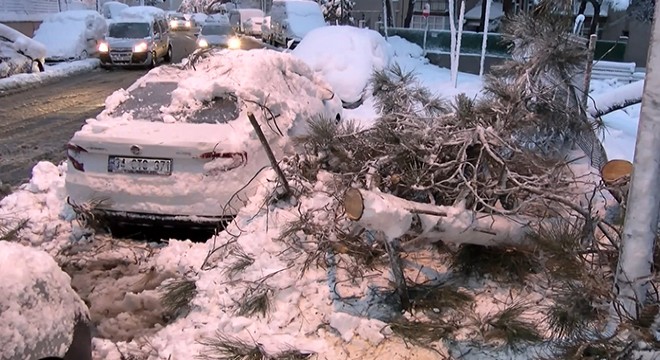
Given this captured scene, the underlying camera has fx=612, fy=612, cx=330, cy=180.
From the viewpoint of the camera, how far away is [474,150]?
168 inches

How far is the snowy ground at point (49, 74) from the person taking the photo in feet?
57.7

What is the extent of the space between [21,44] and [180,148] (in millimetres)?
17216

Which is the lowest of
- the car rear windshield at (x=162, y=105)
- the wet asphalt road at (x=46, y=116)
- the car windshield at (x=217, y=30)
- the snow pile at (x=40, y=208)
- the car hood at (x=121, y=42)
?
the wet asphalt road at (x=46, y=116)

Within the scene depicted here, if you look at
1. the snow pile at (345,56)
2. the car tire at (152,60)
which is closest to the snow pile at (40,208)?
the snow pile at (345,56)

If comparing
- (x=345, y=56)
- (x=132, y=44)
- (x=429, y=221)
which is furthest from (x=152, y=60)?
(x=429, y=221)

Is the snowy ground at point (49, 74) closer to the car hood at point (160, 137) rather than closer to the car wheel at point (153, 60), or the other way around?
the car wheel at point (153, 60)

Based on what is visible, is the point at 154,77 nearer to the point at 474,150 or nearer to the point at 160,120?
the point at 160,120

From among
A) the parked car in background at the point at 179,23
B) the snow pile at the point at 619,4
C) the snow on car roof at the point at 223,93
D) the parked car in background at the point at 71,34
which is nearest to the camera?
the snow on car roof at the point at 223,93

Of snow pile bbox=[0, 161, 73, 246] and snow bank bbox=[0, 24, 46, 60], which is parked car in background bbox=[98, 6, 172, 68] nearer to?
snow bank bbox=[0, 24, 46, 60]

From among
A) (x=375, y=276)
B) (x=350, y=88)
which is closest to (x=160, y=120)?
(x=375, y=276)

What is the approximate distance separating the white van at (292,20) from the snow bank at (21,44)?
35.1 feet

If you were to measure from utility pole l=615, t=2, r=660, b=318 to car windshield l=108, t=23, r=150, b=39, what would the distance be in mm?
23033

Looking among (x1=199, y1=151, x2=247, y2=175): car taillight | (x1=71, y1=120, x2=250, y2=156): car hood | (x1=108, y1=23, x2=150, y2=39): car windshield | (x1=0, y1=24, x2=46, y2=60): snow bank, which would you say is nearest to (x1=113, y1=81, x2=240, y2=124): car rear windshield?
(x1=71, y1=120, x2=250, y2=156): car hood

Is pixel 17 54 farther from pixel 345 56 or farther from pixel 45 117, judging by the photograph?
pixel 345 56
